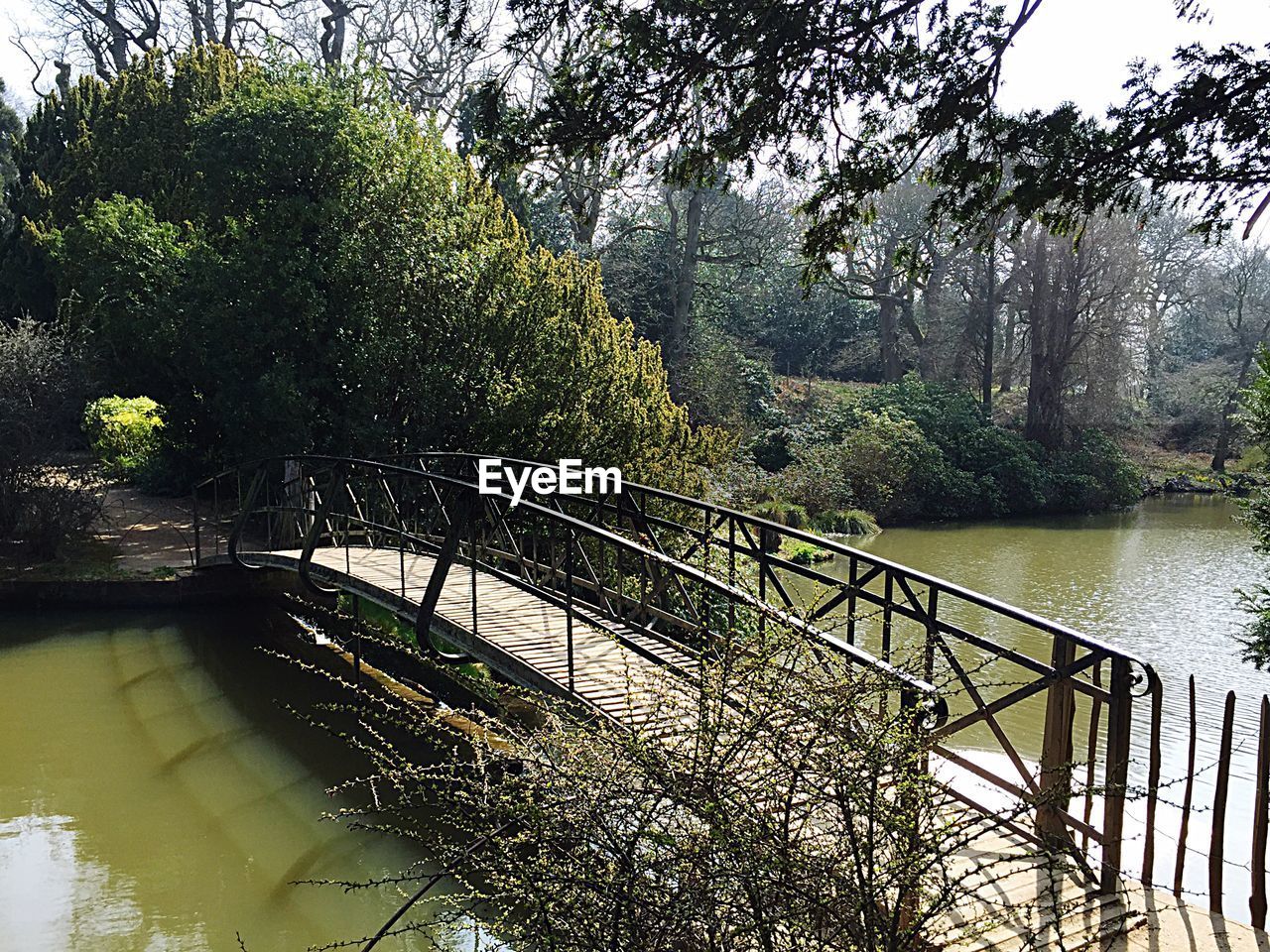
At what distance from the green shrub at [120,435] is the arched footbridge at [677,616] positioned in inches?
94.0

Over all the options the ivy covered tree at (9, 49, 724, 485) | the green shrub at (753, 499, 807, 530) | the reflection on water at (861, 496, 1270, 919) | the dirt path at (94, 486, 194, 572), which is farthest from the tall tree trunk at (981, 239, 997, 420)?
the dirt path at (94, 486, 194, 572)

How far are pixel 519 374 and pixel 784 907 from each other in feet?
37.5

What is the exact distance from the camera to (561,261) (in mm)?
15070

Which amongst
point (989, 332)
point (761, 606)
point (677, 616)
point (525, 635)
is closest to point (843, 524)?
point (989, 332)

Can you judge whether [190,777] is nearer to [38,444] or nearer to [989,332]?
[38,444]

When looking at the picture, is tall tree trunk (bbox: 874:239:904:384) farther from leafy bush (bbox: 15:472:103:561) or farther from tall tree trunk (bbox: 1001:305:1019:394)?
leafy bush (bbox: 15:472:103:561)

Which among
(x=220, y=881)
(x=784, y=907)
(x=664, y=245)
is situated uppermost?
(x=664, y=245)

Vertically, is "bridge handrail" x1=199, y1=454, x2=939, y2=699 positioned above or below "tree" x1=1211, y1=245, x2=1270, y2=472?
below

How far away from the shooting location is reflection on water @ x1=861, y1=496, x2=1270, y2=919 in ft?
29.5

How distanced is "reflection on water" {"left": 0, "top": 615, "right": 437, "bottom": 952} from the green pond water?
0.6 inches

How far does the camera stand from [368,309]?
45.0 ft

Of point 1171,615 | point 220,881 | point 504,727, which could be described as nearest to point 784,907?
point 504,727

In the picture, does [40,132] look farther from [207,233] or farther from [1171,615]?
[1171,615]

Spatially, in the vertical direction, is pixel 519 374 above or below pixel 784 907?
above
